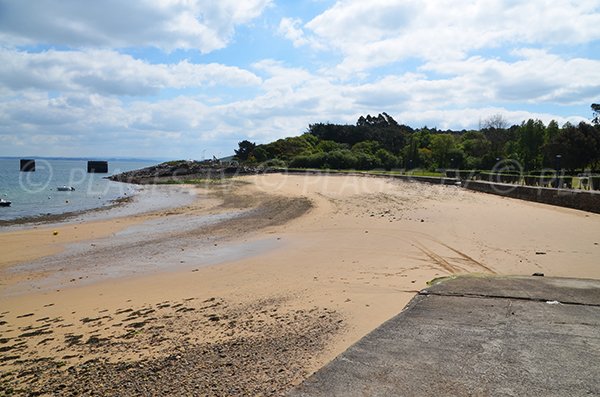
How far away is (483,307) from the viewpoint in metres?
4.59

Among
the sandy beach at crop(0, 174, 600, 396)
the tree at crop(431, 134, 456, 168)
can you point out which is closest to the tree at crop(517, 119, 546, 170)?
the tree at crop(431, 134, 456, 168)

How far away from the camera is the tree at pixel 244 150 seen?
74688 mm

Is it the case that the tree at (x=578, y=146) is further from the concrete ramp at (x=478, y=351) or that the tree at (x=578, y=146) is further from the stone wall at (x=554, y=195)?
the concrete ramp at (x=478, y=351)

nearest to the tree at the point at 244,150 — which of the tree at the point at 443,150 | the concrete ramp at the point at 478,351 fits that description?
the tree at the point at 443,150

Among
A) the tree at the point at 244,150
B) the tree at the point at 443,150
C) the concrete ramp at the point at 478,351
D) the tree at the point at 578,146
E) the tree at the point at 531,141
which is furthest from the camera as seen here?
the tree at the point at 244,150

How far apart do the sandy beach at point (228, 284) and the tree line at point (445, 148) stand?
38.7 feet

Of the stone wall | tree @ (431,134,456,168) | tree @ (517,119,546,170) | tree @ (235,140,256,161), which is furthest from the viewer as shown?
tree @ (235,140,256,161)

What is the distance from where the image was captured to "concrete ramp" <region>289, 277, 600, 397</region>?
2766mm

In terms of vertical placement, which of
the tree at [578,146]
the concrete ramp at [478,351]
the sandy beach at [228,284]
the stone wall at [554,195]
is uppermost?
the tree at [578,146]

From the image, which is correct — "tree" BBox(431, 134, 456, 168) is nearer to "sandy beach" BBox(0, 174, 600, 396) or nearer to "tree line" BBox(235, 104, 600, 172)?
"tree line" BBox(235, 104, 600, 172)

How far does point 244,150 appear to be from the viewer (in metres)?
76.4

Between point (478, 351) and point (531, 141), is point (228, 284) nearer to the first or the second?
point (478, 351)

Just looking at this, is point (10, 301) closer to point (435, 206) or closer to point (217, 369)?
point (217, 369)

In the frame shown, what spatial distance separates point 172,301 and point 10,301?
2.57 metres
